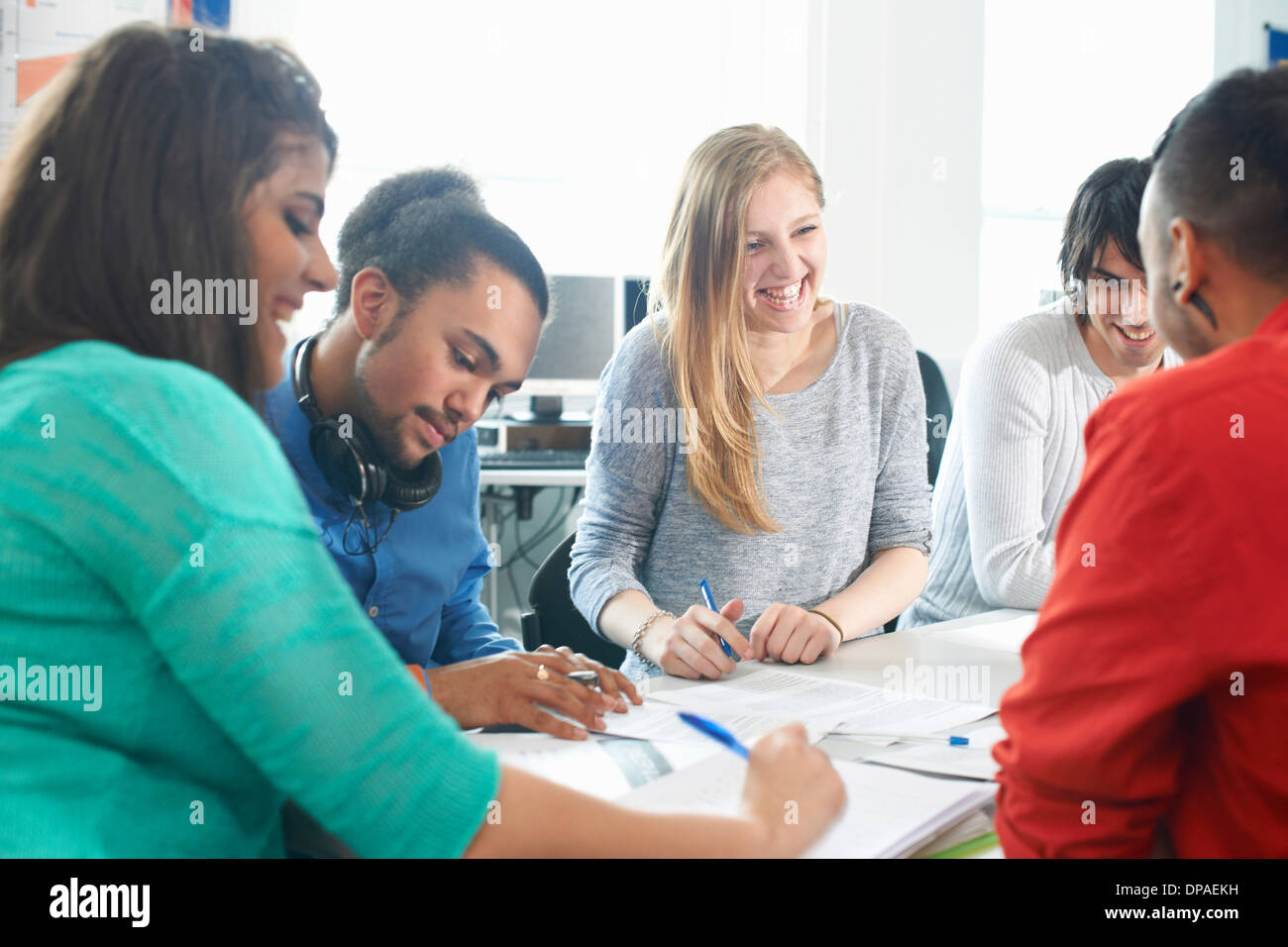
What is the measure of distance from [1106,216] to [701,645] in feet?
3.33

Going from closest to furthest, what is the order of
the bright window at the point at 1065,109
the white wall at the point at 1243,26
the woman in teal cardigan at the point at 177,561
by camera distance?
1. the woman in teal cardigan at the point at 177,561
2. the bright window at the point at 1065,109
3. the white wall at the point at 1243,26

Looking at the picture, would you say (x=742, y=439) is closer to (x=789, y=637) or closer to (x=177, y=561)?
(x=789, y=637)

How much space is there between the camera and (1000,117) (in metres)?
3.61

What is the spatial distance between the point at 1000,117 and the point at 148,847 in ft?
12.2

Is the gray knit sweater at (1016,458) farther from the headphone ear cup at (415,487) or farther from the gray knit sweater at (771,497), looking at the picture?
the headphone ear cup at (415,487)

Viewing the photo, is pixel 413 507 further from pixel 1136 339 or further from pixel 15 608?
pixel 1136 339

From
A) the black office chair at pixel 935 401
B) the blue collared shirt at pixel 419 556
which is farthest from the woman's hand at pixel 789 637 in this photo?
the black office chair at pixel 935 401

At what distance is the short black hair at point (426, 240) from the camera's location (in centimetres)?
116

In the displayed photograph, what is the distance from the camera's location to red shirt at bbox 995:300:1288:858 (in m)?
0.62

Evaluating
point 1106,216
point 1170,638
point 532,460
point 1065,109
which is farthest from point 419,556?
point 1065,109

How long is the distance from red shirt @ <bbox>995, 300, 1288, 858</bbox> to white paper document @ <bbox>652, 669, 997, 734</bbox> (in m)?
0.26

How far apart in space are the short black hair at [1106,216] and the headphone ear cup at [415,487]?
1118mm

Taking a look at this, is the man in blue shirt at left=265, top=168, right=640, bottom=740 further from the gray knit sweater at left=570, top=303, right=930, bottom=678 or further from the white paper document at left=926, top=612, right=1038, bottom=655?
the white paper document at left=926, top=612, right=1038, bottom=655
